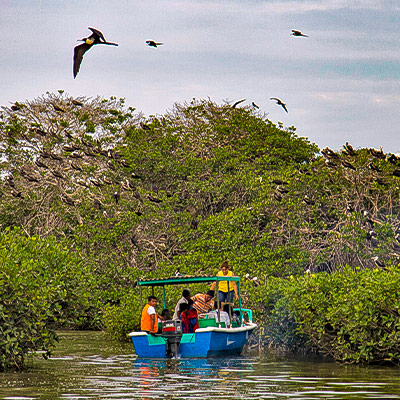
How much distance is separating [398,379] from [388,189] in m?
A: 12.2

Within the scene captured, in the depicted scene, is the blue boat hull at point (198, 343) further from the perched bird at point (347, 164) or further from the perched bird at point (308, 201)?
the perched bird at point (347, 164)

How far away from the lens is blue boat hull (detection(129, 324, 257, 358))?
15.1 m

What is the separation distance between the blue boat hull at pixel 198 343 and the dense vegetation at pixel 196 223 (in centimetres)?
141

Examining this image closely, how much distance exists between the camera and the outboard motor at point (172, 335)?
15.2 metres

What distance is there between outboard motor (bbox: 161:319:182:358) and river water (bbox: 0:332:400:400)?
41cm

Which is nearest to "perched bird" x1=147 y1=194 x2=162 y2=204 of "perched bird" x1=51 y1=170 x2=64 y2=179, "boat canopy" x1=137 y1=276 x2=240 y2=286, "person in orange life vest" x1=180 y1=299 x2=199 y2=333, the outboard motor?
"perched bird" x1=51 y1=170 x2=64 y2=179

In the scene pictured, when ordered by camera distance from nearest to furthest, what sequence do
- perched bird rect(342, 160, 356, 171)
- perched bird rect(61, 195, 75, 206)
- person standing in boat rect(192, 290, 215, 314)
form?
1. person standing in boat rect(192, 290, 215, 314)
2. perched bird rect(342, 160, 356, 171)
3. perched bird rect(61, 195, 75, 206)

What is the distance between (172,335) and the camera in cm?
1521

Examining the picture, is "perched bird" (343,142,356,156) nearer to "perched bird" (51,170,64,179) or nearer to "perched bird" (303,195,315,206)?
"perched bird" (303,195,315,206)

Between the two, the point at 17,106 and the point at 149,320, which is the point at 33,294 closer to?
the point at 149,320

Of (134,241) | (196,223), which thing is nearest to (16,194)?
(134,241)

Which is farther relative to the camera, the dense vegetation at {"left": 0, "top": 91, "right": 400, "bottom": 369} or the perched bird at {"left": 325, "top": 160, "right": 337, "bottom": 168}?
the perched bird at {"left": 325, "top": 160, "right": 337, "bottom": 168}

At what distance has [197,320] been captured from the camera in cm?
1570

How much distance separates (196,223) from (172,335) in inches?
410
